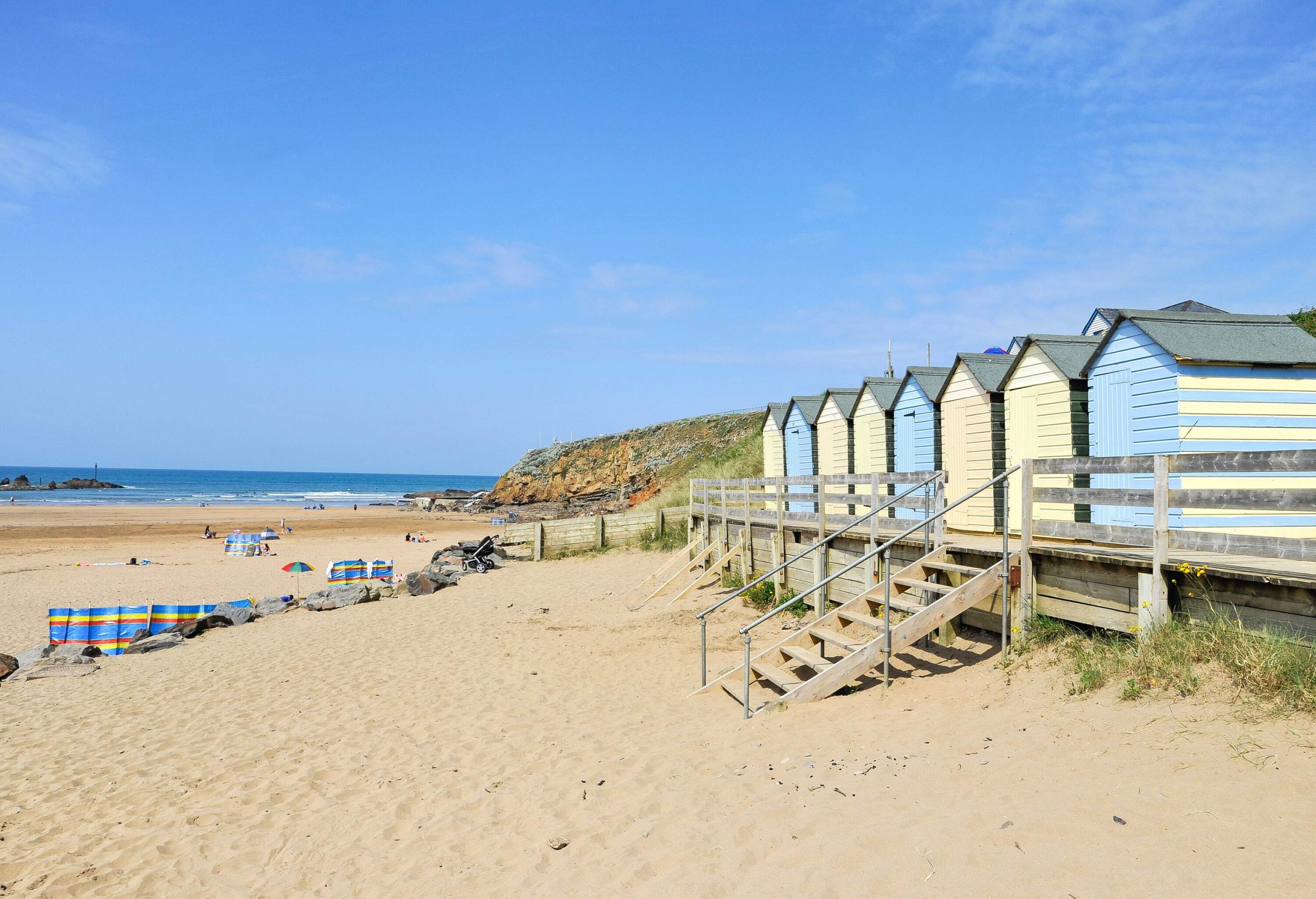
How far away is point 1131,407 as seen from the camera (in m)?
9.86

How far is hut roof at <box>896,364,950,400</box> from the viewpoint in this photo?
14.0 m

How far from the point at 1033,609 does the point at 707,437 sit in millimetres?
32702

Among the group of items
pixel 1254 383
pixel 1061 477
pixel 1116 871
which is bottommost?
pixel 1116 871

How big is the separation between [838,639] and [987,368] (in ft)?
20.8

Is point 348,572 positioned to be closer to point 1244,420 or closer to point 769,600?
point 769,600

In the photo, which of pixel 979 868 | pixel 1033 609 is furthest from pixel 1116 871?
pixel 1033 609

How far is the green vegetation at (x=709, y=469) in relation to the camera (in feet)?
87.2

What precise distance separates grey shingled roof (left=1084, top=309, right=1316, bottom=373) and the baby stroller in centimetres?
1549

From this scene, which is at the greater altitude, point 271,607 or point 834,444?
point 834,444

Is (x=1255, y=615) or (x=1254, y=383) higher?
(x=1254, y=383)

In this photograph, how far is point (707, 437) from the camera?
132 ft

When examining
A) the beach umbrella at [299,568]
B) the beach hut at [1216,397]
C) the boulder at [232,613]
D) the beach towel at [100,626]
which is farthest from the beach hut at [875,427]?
the beach umbrella at [299,568]

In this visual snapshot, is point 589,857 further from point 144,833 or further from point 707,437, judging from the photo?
point 707,437

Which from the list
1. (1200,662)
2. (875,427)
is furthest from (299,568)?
(1200,662)
